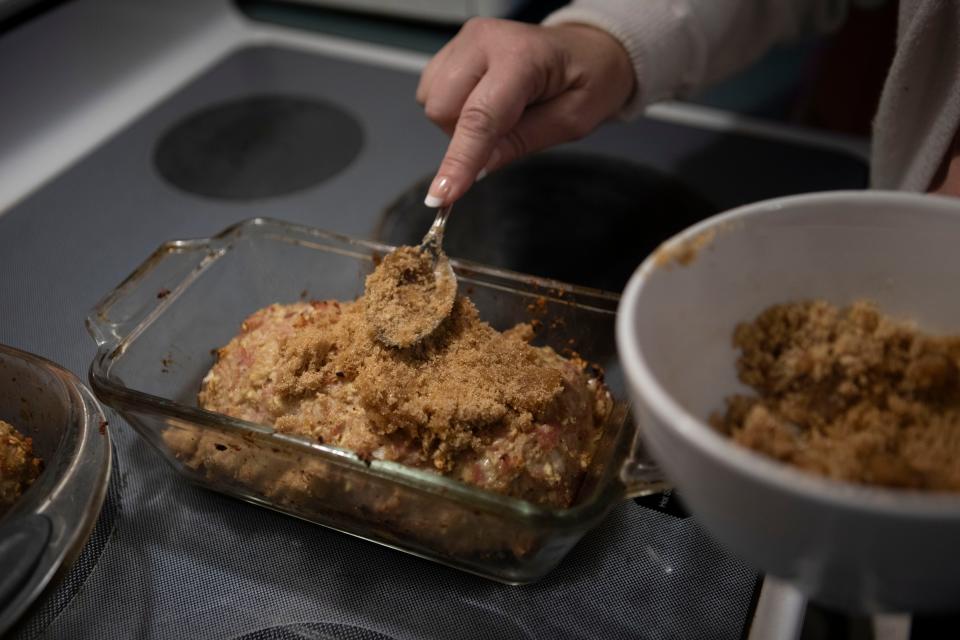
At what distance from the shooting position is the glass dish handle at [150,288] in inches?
35.7

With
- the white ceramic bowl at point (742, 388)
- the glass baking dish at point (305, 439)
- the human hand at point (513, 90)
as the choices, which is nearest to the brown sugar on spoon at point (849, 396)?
the white ceramic bowl at point (742, 388)

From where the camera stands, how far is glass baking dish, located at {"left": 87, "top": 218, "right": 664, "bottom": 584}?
701 millimetres

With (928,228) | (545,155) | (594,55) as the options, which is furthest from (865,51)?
(928,228)

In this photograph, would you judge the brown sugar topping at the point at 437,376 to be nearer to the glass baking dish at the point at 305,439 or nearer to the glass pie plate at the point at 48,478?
the glass baking dish at the point at 305,439

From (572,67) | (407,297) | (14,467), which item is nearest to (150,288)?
(14,467)

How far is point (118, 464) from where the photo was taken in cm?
92

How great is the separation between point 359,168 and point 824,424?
1.08 metres

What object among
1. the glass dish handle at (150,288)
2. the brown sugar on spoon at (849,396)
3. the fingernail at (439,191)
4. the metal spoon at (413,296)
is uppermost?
the brown sugar on spoon at (849,396)

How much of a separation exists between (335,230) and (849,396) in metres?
0.91

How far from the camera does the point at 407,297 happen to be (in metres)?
0.85

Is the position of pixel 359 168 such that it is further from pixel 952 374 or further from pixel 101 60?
pixel 952 374

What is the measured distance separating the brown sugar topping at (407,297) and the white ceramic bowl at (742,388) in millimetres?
319

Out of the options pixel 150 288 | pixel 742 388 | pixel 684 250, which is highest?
pixel 684 250

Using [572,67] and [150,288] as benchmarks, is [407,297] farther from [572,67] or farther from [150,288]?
[572,67]
